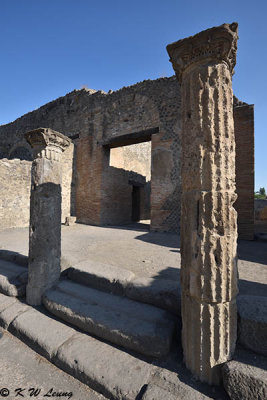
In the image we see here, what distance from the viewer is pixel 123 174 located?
400 inches

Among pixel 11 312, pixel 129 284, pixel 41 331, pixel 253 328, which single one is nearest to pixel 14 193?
pixel 11 312

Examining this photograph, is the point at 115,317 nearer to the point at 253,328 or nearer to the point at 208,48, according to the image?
the point at 253,328

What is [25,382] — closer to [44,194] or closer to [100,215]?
[44,194]

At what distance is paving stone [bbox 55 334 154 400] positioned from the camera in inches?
57.4

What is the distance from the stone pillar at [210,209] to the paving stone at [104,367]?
435 millimetres

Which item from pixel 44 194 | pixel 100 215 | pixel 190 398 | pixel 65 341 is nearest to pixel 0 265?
pixel 44 194

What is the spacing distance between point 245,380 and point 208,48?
240 cm

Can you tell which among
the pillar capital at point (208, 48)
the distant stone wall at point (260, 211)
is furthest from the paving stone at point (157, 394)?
the distant stone wall at point (260, 211)

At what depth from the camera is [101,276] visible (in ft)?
8.53

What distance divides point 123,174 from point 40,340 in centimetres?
867

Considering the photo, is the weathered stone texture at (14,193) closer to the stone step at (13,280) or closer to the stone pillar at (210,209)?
the stone step at (13,280)

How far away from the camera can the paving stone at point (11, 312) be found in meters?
2.32

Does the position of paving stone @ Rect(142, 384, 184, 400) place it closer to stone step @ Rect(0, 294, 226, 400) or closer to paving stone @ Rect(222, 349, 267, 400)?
stone step @ Rect(0, 294, 226, 400)

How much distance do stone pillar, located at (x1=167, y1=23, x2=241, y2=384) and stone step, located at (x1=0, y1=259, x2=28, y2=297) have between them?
93.6 inches
